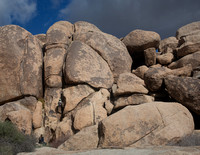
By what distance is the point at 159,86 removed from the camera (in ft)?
36.1

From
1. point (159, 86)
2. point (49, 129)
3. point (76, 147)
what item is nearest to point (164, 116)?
point (159, 86)

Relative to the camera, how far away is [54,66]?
13938mm

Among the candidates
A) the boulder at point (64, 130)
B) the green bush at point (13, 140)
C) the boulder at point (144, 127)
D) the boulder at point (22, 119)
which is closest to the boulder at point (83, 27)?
the boulder at point (64, 130)

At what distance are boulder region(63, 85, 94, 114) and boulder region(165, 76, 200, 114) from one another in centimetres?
481

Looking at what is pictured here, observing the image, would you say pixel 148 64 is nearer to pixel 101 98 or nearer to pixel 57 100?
pixel 101 98

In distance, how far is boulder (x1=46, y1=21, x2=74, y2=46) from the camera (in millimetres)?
15070

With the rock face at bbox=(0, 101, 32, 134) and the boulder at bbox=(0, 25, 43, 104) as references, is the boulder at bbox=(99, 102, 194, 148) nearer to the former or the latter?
the rock face at bbox=(0, 101, 32, 134)

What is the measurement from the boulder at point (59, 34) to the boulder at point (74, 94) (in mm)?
4165

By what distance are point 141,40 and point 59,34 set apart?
21.6ft

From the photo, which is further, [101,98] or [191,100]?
[101,98]

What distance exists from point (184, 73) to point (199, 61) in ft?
8.81

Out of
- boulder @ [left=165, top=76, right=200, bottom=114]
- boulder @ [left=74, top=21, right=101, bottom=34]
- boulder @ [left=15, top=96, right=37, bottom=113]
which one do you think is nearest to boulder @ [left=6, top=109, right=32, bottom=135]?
boulder @ [left=15, top=96, right=37, bottom=113]

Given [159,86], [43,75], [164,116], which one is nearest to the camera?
[164,116]

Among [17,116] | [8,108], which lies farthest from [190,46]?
[8,108]
